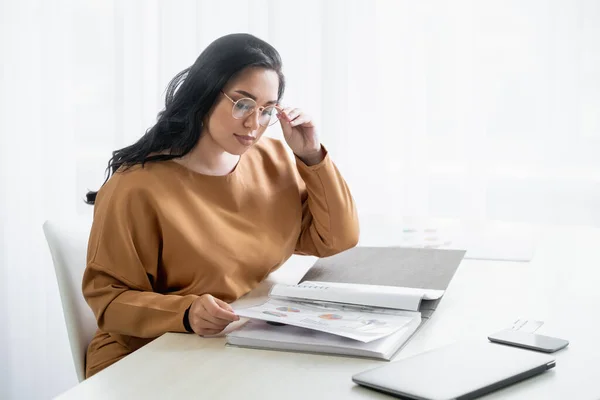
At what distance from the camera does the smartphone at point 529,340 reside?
1171 millimetres

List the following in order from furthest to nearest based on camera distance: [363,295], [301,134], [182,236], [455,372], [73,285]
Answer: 1. [301,134]
2. [73,285]
3. [182,236]
4. [363,295]
5. [455,372]

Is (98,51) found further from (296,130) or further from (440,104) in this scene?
(296,130)

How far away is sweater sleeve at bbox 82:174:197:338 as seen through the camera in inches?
53.4

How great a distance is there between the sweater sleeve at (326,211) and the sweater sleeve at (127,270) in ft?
1.31

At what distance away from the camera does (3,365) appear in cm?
287

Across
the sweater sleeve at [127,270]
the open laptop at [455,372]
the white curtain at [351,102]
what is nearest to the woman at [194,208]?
the sweater sleeve at [127,270]

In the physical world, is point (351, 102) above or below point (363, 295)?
above

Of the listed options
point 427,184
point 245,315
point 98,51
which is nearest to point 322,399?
point 245,315

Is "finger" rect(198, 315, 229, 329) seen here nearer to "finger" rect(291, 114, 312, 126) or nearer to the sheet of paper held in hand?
the sheet of paper held in hand

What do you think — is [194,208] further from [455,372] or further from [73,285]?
[455,372]

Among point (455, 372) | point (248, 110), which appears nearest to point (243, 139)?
point (248, 110)

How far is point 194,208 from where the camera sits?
4.99 ft

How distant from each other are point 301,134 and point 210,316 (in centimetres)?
56

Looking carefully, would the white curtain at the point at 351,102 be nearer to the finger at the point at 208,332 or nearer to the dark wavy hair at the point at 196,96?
the dark wavy hair at the point at 196,96
